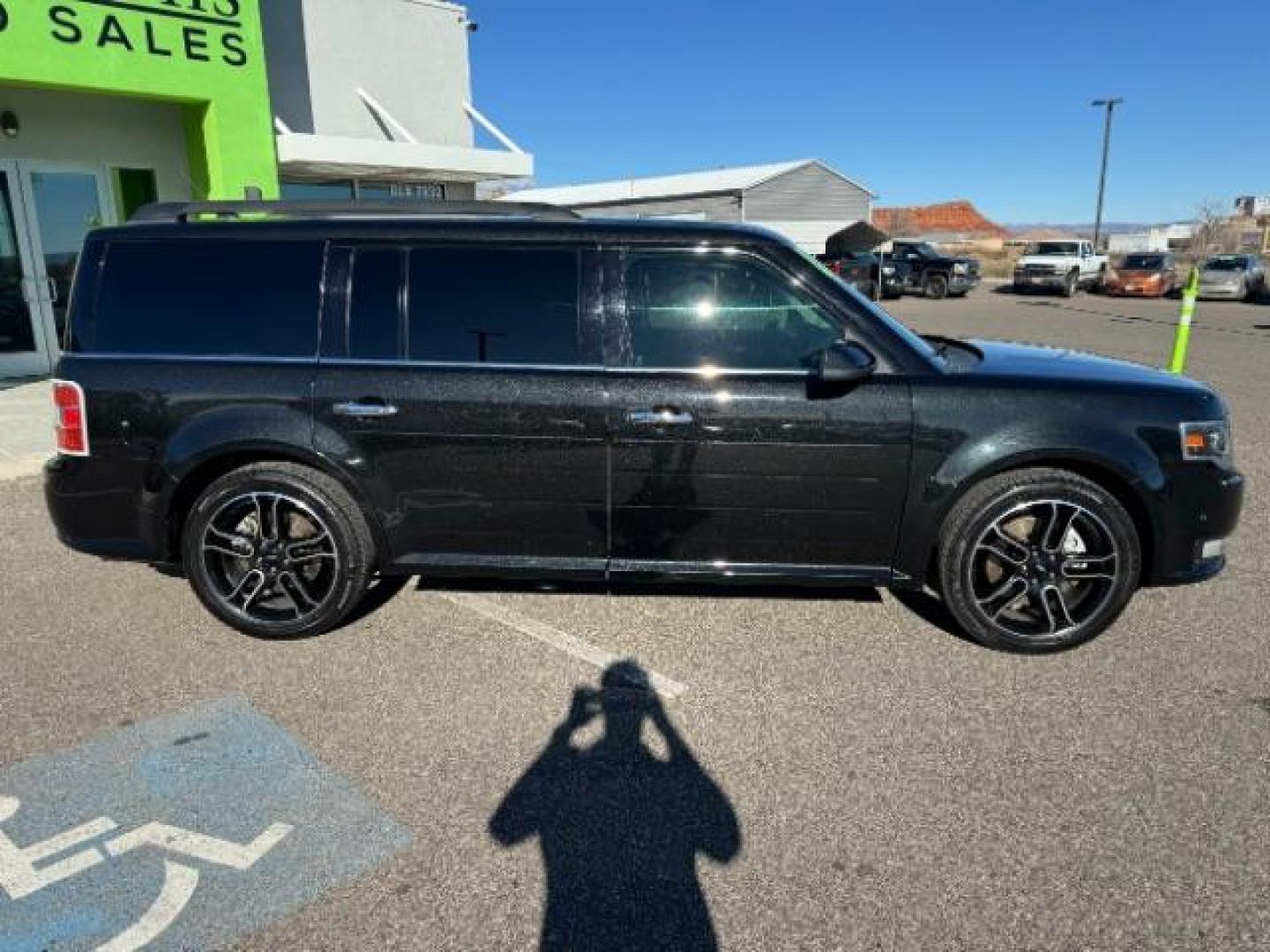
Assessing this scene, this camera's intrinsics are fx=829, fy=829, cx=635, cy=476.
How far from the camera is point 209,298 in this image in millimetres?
3752

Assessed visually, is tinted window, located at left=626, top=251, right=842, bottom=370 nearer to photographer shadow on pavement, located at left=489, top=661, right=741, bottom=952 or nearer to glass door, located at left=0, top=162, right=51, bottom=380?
photographer shadow on pavement, located at left=489, top=661, right=741, bottom=952

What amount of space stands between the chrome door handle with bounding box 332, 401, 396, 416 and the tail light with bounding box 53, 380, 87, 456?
3.86 ft

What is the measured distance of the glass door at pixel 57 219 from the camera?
9969 mm

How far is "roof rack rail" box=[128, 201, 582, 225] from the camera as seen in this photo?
12.7 ft

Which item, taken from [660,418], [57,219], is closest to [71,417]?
[660,418]

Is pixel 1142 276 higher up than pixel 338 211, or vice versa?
pixel 1142 276

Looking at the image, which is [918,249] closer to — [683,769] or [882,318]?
[882,318]

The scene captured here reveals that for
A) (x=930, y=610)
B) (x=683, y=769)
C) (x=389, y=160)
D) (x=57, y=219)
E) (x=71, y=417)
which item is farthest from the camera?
(x=389, y=160)

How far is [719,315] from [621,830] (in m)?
2.12

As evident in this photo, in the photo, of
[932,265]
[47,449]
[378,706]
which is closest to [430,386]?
[378,706]

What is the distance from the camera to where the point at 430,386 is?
3.62 metres

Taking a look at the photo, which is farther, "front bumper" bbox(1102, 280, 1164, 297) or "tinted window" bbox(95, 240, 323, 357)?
"front bumper" bbox(1102, 280, 1164, 297)

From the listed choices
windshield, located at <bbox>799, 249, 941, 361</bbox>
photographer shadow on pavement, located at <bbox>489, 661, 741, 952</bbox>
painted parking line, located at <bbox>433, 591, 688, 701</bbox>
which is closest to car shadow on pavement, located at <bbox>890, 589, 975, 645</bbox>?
windshield, located at <bbox>799, 249, 941, 361</bbox>

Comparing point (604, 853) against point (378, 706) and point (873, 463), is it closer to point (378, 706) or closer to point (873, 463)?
point (378, 706)
